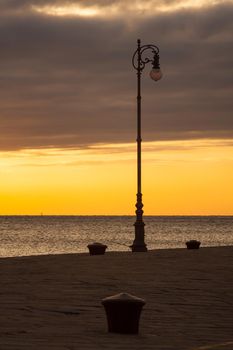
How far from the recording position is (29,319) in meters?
13.4

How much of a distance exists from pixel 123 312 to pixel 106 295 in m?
4.43

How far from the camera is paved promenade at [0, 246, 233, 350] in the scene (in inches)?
462

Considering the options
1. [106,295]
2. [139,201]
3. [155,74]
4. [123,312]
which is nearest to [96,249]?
[139,201]

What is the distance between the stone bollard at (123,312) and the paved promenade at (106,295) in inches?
8.3

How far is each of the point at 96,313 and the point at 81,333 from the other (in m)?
2.22

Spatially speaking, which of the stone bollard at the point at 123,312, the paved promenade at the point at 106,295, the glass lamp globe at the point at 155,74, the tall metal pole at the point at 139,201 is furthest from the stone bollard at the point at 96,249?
the stone bollard at the point at 123,312

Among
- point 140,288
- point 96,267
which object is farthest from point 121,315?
point 96,267

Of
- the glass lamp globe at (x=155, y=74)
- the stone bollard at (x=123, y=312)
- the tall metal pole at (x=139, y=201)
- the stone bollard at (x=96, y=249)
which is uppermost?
the glass lamp globe at (x=155, y=74)

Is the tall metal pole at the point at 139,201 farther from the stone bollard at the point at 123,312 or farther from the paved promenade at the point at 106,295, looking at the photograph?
the stone bollard at the point at 123,312

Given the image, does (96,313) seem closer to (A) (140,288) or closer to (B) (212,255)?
(A) (140,288)

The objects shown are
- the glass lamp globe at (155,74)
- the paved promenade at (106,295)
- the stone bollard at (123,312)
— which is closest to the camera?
the paved promenade at (106,295)

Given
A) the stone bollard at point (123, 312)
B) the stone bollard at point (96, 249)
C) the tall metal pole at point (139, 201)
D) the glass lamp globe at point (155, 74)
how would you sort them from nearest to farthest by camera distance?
the stone bollard at point (123, 312) < the stone bollard at point (96, 249) < the tall metal pole at point (139, 201) < the glass lamp globe at point (155, 74)

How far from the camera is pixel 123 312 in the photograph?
12.4 meters

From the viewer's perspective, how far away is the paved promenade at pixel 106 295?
1173cm
